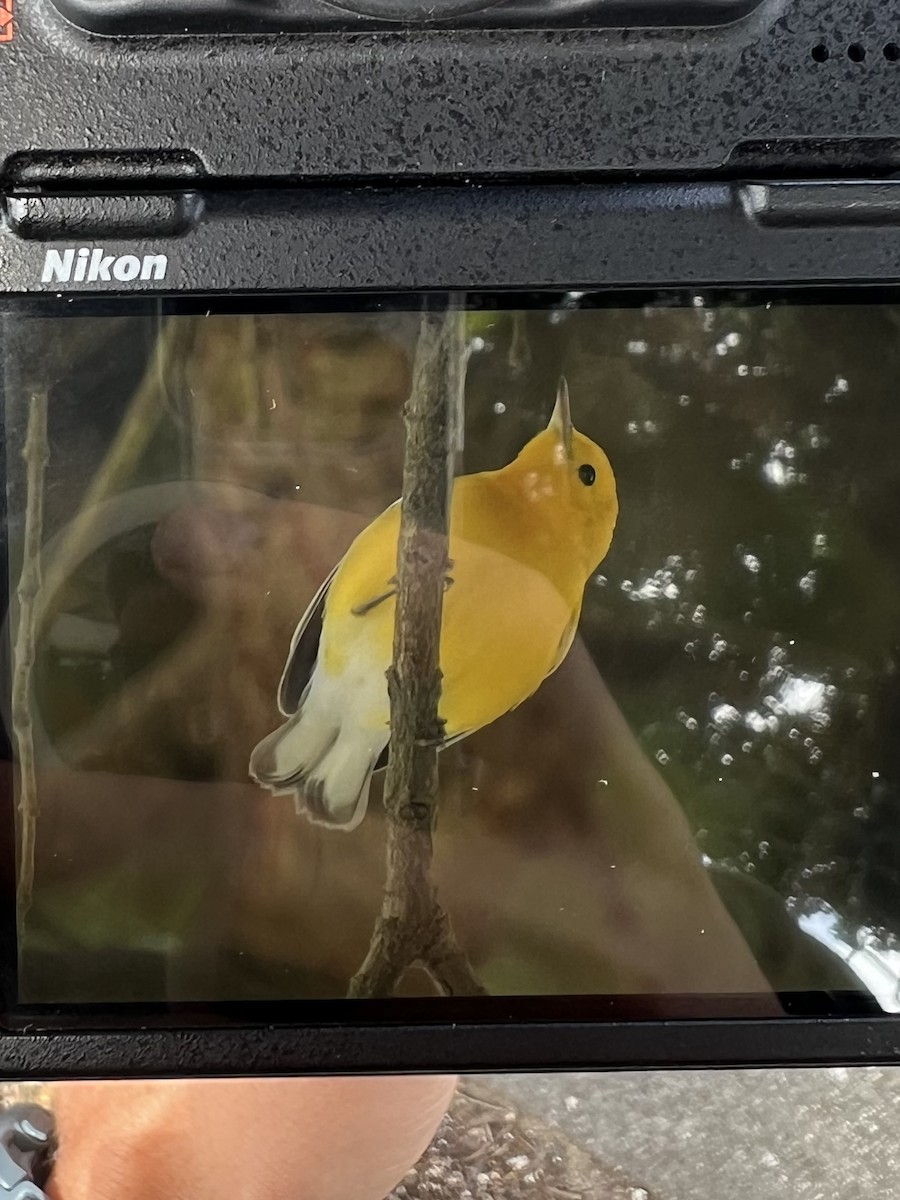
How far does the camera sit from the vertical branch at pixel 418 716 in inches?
14.0

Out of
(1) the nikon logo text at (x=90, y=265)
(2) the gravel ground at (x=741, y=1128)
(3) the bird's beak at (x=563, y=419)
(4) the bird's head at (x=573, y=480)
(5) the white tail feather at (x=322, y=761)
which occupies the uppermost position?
(1) the nikon logo text at (x=90, y=265)

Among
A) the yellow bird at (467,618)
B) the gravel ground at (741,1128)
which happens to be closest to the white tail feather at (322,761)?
the yellow bird at (467,618)

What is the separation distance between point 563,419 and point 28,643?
21cm

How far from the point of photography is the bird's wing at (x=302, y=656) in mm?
363

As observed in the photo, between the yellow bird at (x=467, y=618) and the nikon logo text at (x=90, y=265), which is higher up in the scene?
the nikon logo text at (x=90, y=265)

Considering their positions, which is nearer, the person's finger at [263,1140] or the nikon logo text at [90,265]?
the nikon logo text at [90,265]

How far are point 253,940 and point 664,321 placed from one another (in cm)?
27

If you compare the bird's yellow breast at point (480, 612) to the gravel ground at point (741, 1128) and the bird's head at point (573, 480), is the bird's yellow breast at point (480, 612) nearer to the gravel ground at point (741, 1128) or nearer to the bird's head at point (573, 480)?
the bird's head at point (573, 480)

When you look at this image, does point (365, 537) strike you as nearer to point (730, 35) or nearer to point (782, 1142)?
point (730, 35)

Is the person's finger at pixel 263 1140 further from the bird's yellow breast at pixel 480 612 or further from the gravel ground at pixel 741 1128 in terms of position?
the bird's yellow breast at pixel 480 612

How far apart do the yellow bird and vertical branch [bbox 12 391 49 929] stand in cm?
8

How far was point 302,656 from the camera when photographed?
0.37 metres

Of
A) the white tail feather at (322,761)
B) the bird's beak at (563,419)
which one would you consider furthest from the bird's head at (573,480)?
the white tail feather at (322,761)

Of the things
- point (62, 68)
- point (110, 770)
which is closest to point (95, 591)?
point (110, 770)
